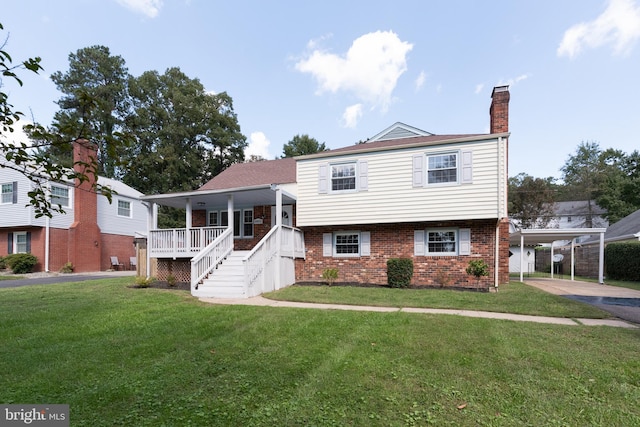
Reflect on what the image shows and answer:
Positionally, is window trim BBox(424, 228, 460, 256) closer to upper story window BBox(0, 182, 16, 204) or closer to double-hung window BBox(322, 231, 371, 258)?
double-hung window BBox(322, 231, 371, 258)

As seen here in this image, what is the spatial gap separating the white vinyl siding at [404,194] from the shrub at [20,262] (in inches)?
640

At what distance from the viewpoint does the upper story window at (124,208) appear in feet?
76.2

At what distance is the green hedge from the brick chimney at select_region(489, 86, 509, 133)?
415 inches

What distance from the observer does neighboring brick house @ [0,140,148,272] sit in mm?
18812

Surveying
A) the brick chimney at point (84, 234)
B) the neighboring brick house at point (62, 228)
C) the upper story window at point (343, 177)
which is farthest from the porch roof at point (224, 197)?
the brick chimney at point (84, 234)

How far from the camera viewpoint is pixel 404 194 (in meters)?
11.7

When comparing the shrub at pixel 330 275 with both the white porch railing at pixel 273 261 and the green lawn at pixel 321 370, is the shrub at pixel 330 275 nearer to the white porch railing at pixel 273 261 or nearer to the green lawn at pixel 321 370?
the white porch railing at pixel 273 261

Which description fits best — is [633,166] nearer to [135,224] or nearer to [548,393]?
[548,393]

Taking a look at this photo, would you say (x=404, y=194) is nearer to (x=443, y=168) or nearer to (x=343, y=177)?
(x=443, y=168)

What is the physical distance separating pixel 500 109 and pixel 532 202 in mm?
25389

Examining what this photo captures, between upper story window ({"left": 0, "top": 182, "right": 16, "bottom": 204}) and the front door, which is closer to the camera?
the front door

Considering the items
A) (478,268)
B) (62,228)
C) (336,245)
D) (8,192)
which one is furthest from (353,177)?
(8,192)

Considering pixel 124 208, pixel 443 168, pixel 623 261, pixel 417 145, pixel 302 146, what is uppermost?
pixel 302 146

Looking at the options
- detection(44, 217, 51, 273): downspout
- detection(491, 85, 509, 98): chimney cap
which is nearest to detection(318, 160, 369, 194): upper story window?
detection(491, 85, 509, 98): chimney cap
